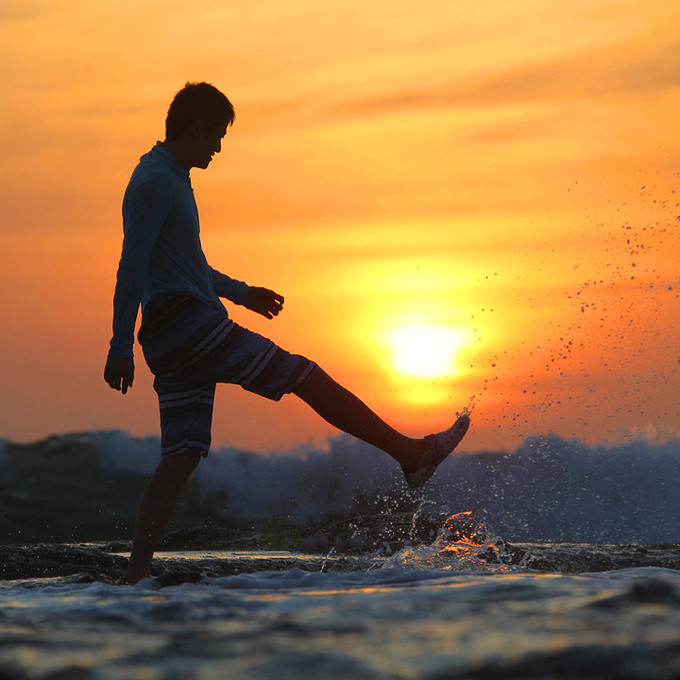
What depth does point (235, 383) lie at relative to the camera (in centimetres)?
416

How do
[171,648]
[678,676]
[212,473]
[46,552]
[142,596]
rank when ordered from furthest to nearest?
1. [212,473]
2. [46,552]
3. [142,596]
4. [171,648]
5. [678,676]

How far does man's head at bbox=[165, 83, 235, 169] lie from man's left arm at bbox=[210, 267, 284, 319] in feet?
2.56

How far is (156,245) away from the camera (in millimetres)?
4246

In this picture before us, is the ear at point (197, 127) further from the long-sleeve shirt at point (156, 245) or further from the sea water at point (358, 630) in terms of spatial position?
the sea water at point (358, 630)

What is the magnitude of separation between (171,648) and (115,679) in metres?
0.28

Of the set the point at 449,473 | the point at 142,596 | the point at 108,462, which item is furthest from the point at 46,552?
the point at 108,462

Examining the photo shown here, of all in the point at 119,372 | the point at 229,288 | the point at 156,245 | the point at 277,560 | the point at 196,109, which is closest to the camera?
the point at 119,372

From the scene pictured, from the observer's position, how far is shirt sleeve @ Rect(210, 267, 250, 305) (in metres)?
5.03

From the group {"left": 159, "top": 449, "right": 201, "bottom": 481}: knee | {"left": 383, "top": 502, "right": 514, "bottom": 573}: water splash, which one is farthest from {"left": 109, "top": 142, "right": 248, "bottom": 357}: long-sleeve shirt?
{"left": 383, "top": 502, "right": 514, "bottom": 573}: water splash

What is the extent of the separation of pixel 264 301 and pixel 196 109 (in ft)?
3.79

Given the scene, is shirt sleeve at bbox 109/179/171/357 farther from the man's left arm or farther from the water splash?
the water splash

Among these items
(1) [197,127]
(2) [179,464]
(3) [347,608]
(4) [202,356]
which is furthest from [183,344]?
(3) [347,608]

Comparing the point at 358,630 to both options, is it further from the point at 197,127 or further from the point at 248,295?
the point at 248,295

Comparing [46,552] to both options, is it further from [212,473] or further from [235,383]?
[212,473]
